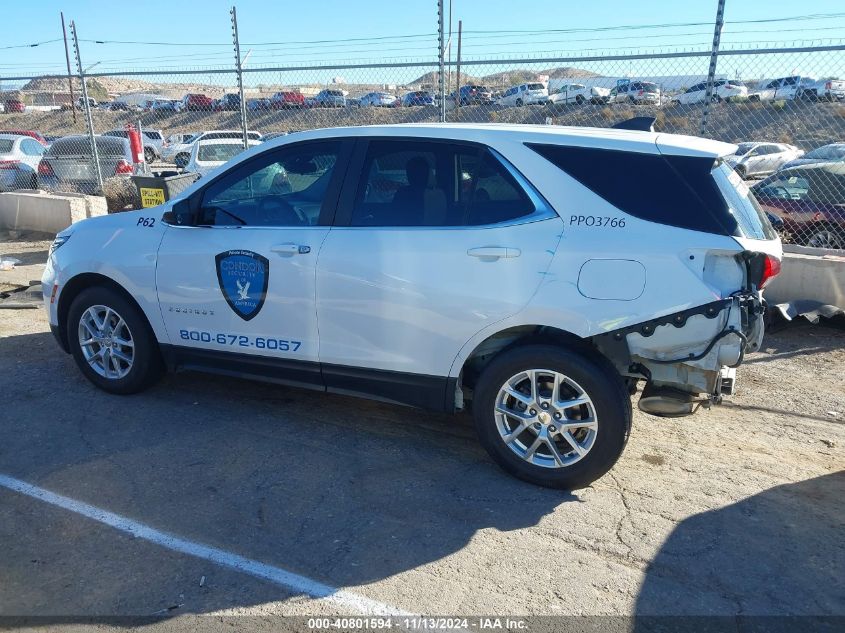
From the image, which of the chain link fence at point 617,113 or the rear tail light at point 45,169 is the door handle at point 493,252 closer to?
the chain link fence at point 617,113

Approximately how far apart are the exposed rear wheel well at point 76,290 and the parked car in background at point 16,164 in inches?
399

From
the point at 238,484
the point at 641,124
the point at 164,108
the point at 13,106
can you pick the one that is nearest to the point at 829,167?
the point at 641,124

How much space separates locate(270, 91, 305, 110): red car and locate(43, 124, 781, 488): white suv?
11.5 metres

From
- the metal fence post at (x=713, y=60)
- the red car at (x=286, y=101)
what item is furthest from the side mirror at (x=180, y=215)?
the red car at (x=286, y=101)

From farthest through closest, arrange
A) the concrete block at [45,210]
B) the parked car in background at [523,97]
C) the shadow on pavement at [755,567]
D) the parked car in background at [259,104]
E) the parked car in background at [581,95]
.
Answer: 1. the parked car in background at [259,104]
2. the parked car in background at [523,97]
3. the parked car in background at [581,95]
4. the concrete block at [45,210]
5. the shadow on pavement at [755,567]

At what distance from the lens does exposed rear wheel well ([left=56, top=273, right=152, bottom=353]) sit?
5.00 metres

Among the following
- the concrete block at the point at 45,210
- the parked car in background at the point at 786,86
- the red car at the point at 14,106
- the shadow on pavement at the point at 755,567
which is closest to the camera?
the shadow on pavement at the point at 755,567

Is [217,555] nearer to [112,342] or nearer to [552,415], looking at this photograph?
[552,415]

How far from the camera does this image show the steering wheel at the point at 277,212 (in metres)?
4.43

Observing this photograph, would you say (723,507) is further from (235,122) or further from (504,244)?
(235,122)

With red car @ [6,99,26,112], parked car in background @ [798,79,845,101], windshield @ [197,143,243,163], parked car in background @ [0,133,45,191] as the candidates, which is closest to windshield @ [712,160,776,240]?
parked car in background @ [798,79,845,101]

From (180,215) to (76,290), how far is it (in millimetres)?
1218

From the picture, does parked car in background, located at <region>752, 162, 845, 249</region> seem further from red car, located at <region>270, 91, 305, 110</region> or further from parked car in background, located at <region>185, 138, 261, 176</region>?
parked car in background, located at <region>185, 138, 261, 176</region>

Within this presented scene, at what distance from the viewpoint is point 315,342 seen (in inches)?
171
